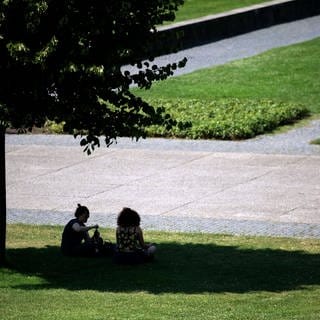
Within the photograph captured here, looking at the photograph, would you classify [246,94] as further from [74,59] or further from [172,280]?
[74,59]

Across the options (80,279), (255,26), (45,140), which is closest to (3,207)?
(80,279)

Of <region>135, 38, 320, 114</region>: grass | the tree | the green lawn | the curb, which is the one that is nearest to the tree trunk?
the tree

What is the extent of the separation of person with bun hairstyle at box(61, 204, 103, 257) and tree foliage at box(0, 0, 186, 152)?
66.8 inches

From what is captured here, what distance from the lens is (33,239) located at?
17.2 meters

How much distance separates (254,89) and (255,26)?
6401mm

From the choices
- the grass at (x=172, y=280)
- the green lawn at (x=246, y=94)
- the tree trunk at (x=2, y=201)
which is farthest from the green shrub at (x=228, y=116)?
the tree trunk at (x=2, y=201)

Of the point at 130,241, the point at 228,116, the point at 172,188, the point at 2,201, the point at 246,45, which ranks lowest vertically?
the point at 172,188

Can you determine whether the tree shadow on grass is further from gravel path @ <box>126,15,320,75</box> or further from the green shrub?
gravel path @ <box>126,15,320,75</box>

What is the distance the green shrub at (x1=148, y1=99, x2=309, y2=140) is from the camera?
2422cm

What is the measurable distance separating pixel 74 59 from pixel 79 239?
292 centimetres

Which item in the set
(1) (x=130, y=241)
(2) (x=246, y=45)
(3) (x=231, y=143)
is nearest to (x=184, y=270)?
(1) (x=130, y=241)

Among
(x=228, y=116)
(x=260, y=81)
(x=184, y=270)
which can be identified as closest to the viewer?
(x=184, y=270)

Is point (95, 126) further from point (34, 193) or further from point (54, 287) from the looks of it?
point (34, 193)

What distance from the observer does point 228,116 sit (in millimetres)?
25359
